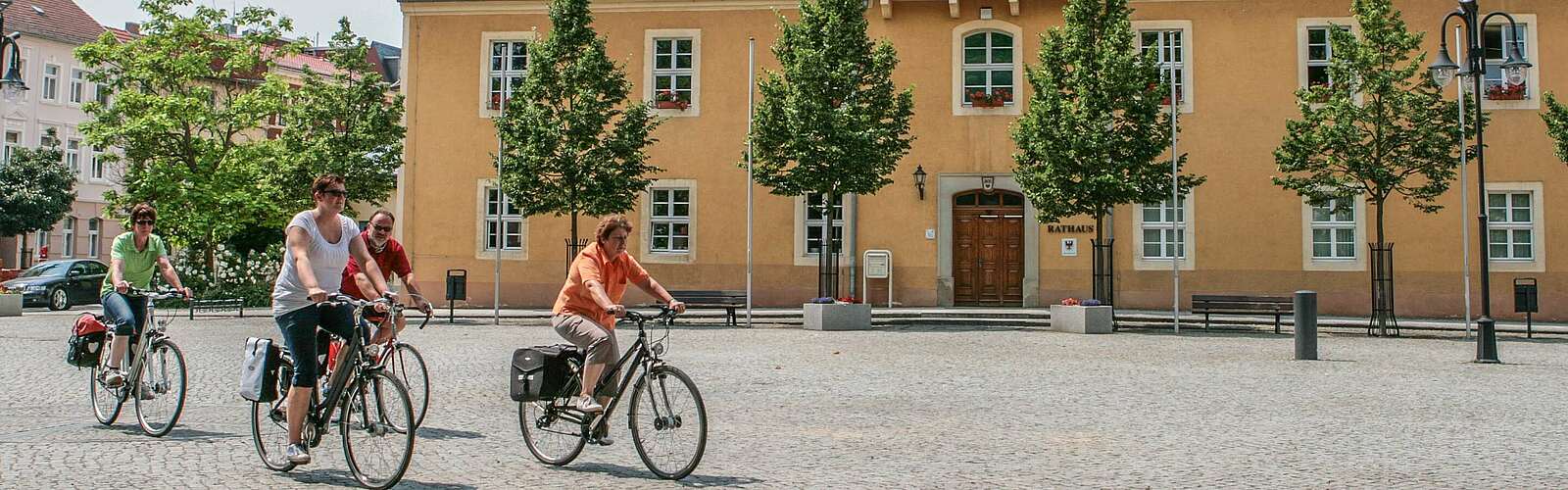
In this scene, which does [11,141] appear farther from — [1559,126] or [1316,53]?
[1559,126]

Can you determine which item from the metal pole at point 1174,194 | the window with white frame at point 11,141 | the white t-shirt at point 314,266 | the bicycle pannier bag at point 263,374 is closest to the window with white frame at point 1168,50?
the metal pole at point 1174,194

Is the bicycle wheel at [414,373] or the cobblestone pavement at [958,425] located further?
the bicycle wheel at [414,373]

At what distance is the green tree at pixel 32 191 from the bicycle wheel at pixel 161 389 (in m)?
40.3

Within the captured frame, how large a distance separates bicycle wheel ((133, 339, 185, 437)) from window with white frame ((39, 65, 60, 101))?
158 ft

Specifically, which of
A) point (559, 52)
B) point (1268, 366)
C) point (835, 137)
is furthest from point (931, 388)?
point (559, 52)

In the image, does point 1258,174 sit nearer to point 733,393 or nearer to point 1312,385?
point 1312,385

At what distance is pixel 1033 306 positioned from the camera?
25.6 metres

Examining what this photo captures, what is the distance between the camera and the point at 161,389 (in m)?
8.02

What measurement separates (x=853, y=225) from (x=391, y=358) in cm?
1922

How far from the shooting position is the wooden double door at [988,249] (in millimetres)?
26234

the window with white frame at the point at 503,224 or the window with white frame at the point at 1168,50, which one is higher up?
the window with white frame at the point at 1168,50

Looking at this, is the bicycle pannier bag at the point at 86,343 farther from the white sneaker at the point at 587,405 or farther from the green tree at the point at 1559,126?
the green tree at the point at 1559,126

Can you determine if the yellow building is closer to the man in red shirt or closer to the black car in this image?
the black car

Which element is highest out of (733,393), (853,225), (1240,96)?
(1240,96)
